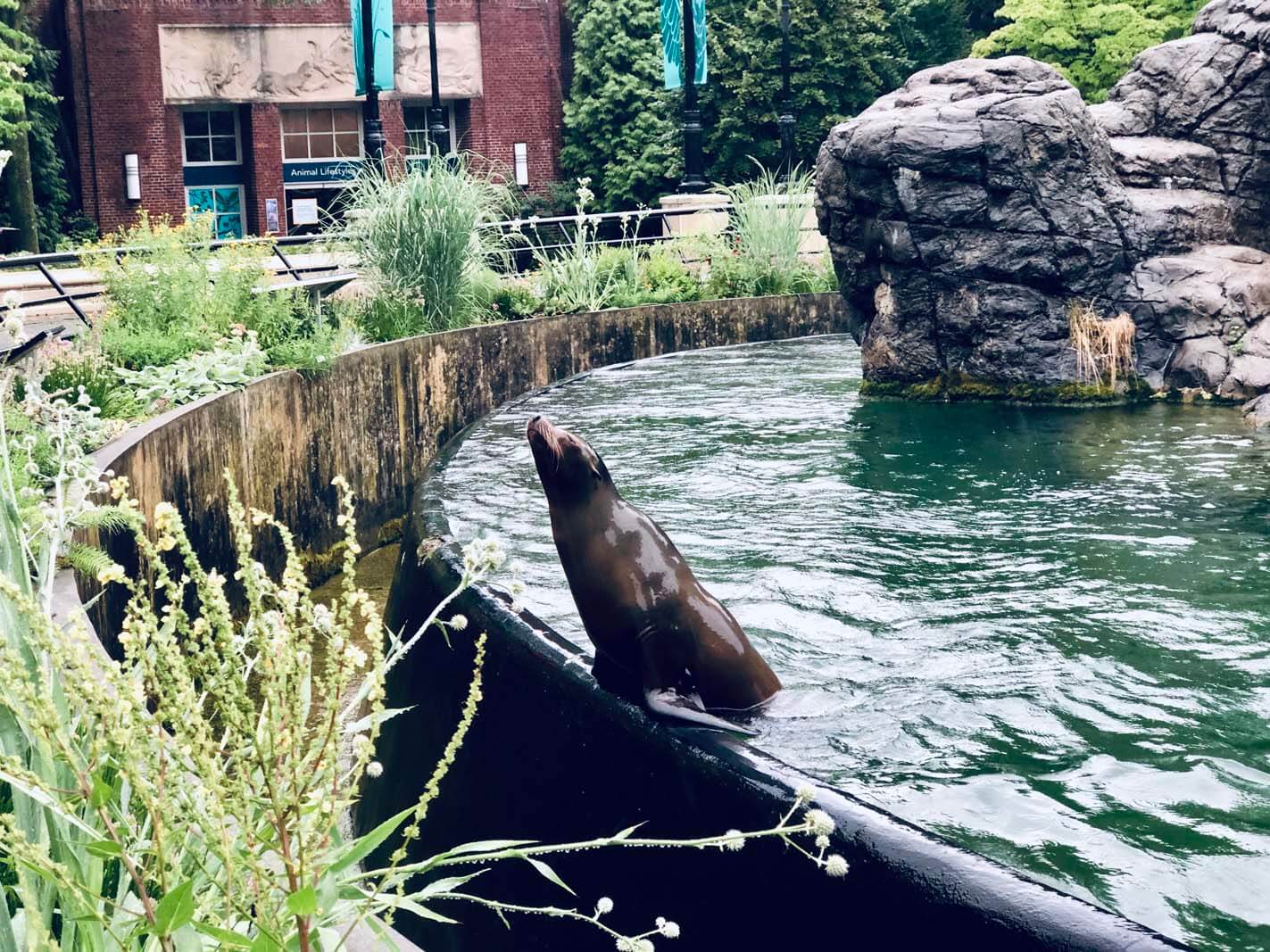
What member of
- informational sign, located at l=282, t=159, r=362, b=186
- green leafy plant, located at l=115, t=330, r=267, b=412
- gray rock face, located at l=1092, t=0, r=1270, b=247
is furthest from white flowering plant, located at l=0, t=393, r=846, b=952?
informational sign, located at l=282, t=159, r=362, b=186

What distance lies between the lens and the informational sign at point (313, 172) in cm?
3488

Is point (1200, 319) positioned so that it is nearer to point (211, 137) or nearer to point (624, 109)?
point (624, 109)

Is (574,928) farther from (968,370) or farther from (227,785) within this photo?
(968,370)

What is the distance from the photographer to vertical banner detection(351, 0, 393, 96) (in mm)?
25578

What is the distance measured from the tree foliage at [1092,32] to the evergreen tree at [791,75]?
356 cm

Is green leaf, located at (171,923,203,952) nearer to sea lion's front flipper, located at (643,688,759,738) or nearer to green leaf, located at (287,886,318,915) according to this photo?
green leaf, located at (287,886,318,915)

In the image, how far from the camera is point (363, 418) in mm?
10773

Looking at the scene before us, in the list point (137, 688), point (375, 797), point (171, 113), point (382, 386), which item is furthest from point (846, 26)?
point (137, 688)

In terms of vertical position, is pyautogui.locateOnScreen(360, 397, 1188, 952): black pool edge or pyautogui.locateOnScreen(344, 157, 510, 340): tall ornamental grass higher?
pyautogui.locateOnScreen(344, 157, 510, 340): tall ornamental grass

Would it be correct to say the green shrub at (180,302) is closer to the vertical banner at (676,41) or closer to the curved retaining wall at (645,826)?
the curved retaining wall at (645,826)

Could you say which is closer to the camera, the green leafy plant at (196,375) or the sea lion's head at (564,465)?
the sea lion's head at (564,465)

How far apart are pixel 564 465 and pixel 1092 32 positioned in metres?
26.9

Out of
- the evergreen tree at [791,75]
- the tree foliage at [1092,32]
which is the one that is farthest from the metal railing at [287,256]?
the tree foliage at [1092,32]

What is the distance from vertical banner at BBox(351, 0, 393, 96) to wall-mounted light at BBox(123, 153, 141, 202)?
7.88m
